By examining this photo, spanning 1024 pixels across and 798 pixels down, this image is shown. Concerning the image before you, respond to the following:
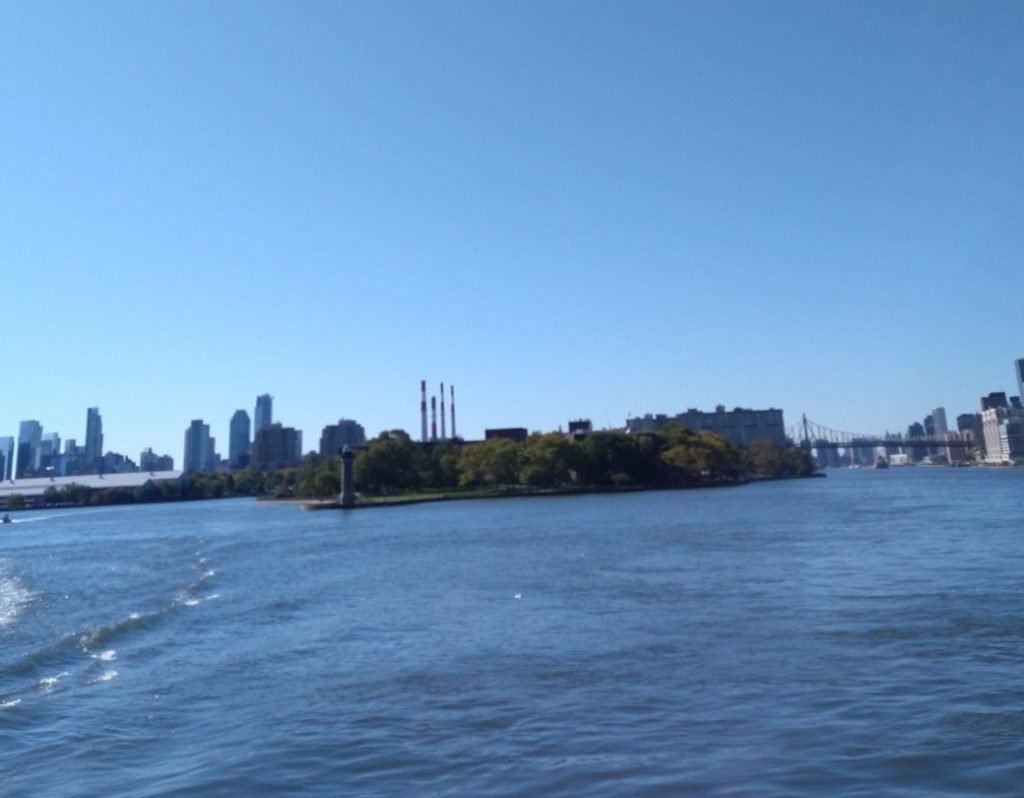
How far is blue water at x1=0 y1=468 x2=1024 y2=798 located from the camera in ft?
26.2

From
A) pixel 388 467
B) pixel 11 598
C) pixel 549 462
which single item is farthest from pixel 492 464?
pixel 11 598

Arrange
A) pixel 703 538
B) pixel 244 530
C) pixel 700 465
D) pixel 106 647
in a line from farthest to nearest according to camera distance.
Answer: pixel 700 465 → pixel 244 530 → pixel 703 538 → pixel 106 647

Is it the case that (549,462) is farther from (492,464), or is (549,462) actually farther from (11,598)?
(11,598)

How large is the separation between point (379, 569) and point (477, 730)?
19.3 m

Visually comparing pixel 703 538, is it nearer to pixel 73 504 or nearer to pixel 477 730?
pixel 477 730

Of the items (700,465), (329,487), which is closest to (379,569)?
(329,487)

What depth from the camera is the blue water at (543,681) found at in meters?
7.98

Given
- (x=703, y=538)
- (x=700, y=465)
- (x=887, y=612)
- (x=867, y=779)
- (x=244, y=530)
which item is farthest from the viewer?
(x=700, y=465)

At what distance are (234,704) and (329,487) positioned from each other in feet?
315

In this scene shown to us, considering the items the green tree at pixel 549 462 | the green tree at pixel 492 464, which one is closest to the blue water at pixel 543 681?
the green tree at pixel 549 462

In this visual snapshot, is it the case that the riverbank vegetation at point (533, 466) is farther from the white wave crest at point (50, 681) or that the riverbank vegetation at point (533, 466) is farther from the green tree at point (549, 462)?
the white wave crest at point (50, 681)

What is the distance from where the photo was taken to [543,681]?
11.3 metres

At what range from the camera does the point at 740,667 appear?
11453 millimetres

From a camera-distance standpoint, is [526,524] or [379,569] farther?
[526,524]
